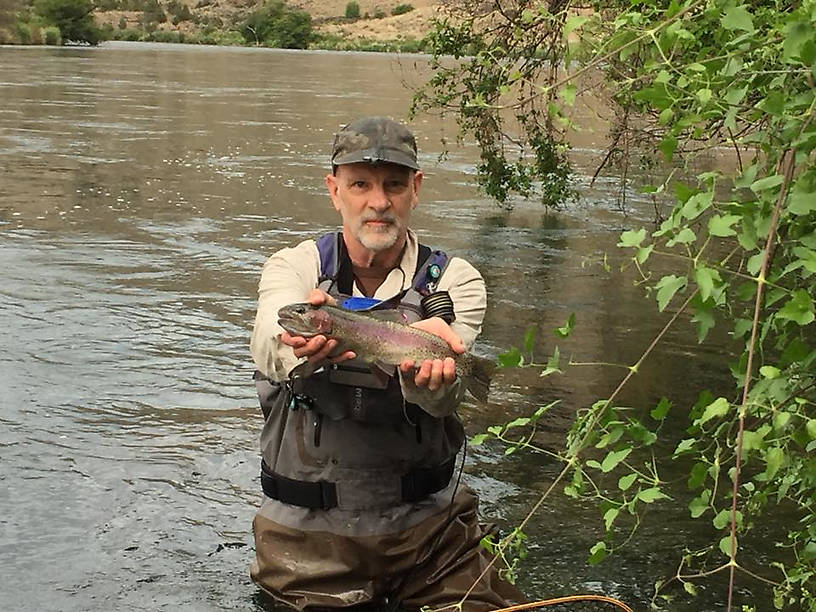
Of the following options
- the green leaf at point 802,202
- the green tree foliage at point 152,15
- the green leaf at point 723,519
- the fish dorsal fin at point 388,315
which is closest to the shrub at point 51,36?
the green tree foliage at point 152,15

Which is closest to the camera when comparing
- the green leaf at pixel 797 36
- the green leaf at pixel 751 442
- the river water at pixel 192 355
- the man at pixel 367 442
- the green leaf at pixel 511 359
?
the green leaf at pixel 797 36

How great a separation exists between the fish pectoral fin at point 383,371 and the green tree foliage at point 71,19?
8113 cm

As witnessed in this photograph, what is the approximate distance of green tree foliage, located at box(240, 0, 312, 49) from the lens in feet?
357

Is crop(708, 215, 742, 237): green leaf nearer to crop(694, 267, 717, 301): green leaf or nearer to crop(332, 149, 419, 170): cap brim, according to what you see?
crop(694, 267, 717, 301): green leaf

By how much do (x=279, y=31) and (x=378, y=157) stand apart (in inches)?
4254

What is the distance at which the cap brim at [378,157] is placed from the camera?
4809 mm

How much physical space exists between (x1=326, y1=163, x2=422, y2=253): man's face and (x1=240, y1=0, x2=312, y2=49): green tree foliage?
348ft

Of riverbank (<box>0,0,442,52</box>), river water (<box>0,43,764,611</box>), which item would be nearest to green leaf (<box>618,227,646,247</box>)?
river water (<box>0,43,764,611</box>)

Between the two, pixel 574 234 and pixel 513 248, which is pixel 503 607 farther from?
pixel 574 234

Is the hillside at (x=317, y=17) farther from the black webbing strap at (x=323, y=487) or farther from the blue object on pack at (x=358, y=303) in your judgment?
the blue object on pack at (x=358, y=303)

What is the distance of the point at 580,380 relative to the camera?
8.88m

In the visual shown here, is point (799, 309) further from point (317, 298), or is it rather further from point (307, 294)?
point (307, 294)

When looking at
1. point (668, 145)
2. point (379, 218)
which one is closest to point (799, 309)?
point (668, 145)

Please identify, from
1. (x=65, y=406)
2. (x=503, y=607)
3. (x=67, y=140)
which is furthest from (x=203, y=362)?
(x=67, y=140)
